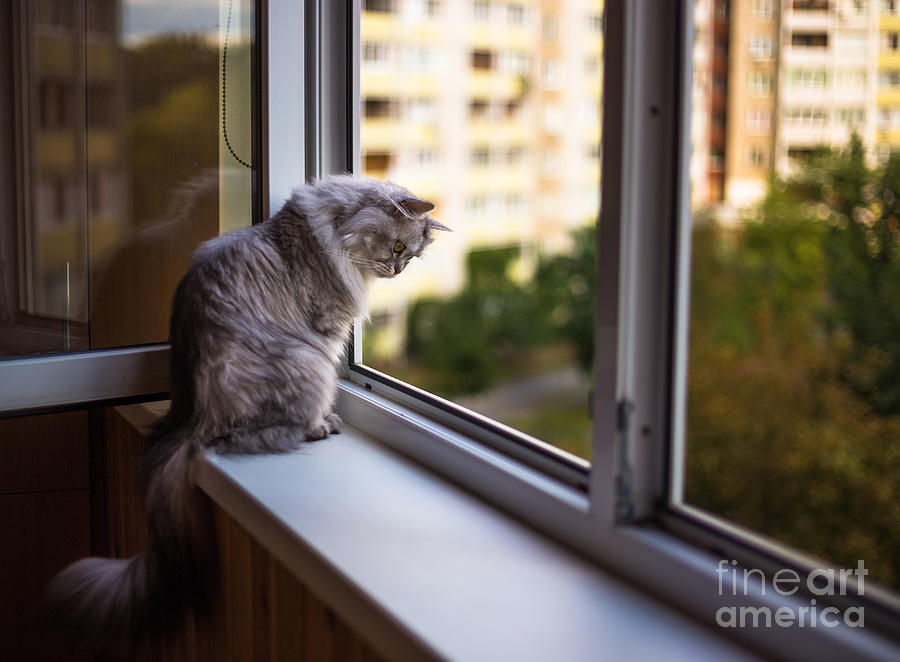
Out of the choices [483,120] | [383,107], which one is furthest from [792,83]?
[483,120]

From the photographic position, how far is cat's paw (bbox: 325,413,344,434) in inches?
60.0

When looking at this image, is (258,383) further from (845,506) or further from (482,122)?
(482,122)

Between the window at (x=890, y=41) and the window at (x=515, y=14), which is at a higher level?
the window at (x=515, y=14)

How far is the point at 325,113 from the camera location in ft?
5.76

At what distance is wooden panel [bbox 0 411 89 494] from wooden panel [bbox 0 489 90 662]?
0.03m

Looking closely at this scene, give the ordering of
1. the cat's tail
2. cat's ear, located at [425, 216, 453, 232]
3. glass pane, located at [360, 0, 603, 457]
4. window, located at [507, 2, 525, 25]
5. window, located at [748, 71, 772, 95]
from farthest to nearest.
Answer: window, located at [507, 2, 525, 25] → glass pane, located at [360, 0, 603, 457] → window, located at [748, 71, 772, 95] → cat's ear, located at [425, 216, 453, 232] → the cat's tail

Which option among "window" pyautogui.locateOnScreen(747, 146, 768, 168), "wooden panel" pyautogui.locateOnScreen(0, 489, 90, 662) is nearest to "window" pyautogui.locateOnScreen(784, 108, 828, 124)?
"window" pyautogui.locateOnScreen(747, 146, 768, 168)

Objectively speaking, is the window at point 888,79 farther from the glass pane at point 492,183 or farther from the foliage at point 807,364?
the glass pane at point 492,183

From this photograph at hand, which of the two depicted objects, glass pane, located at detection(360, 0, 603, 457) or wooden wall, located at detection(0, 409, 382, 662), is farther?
glass pane, located at detection(360, 0, 603, 457)

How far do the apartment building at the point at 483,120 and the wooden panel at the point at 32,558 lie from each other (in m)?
12.4

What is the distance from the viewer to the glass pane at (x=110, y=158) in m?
1.63

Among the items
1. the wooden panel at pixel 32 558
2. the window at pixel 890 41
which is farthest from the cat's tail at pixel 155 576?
the window at pixel 890 41

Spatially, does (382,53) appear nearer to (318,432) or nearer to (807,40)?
(807,40)

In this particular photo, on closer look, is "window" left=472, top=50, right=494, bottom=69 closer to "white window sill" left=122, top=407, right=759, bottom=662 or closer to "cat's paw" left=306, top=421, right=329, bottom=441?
"cat's paw" left=306, top=421, right=329, bottom=441
